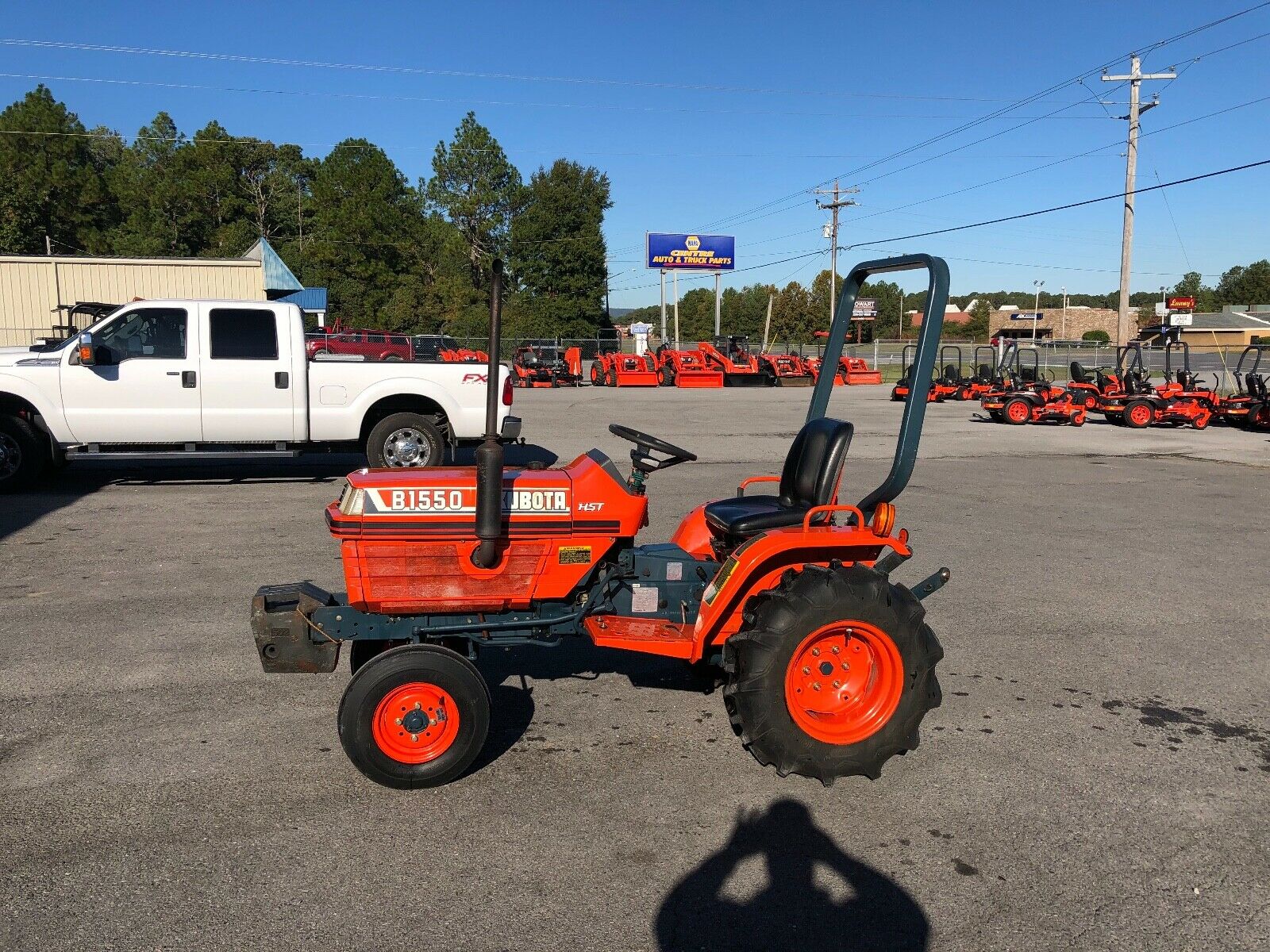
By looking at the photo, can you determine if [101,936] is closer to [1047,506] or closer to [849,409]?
[1047,506]

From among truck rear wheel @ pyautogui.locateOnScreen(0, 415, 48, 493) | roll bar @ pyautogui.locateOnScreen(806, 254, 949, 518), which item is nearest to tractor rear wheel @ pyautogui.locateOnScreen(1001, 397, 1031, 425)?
roll bar @ pyautogui.locateOnScreen(806, 254, 949, 518)

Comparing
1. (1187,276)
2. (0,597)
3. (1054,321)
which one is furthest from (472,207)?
(1187,276)

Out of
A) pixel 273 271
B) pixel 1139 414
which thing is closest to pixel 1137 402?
pixel 1139 414

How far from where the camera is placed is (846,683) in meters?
4.20

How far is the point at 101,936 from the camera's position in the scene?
9.82ft

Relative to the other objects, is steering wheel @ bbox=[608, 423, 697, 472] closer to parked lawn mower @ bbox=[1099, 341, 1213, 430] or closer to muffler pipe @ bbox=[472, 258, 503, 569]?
muffler pipe @ bbox=[472, 258, 503, 569]

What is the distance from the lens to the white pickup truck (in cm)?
1035

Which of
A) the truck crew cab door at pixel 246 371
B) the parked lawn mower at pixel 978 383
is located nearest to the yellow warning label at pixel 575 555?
the truck crew cab door at pixel 246 371

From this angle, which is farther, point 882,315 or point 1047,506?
point 882,315

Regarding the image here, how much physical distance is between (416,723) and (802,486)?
209 centimetres

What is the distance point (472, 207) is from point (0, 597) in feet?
213

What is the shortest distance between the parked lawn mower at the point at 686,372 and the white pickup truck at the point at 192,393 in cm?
2538

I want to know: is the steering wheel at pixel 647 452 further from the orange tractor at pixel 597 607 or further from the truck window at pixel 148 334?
the truck window at pixel 148 334

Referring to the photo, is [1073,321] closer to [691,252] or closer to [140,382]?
[691,252]
